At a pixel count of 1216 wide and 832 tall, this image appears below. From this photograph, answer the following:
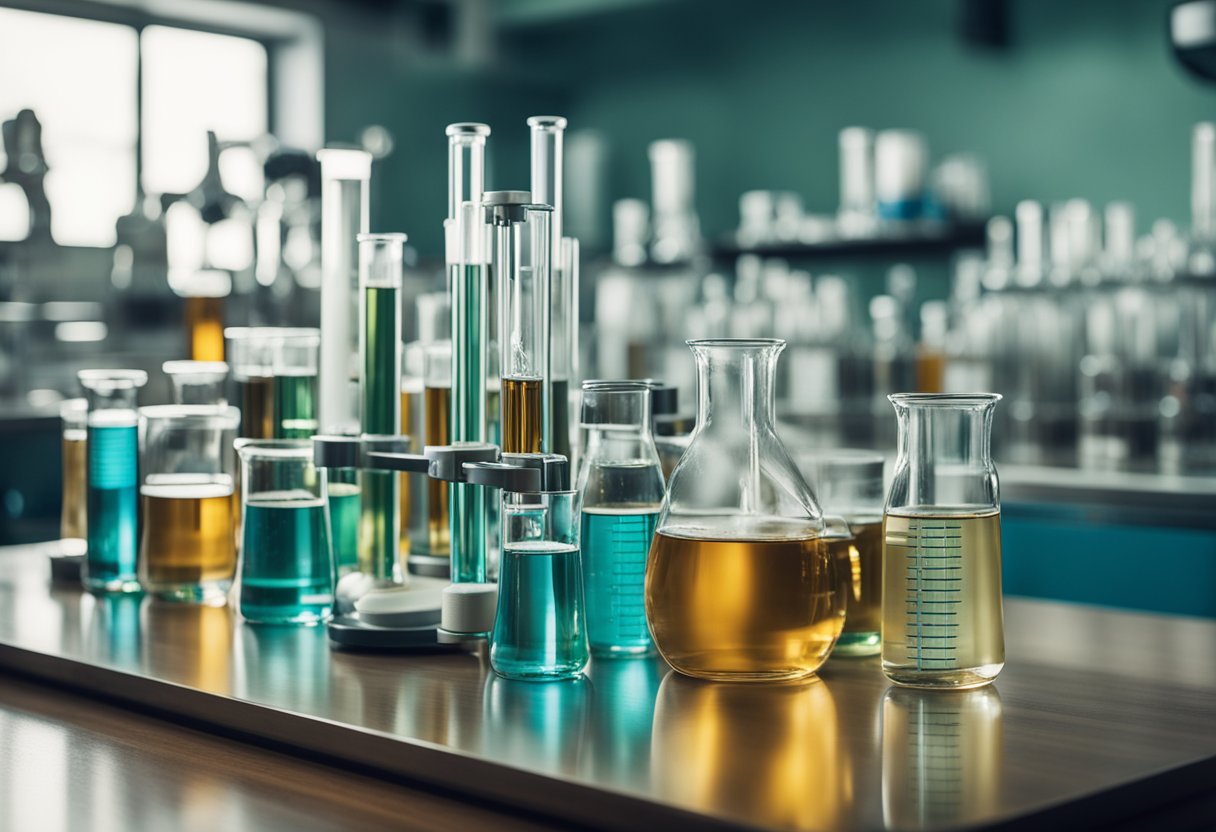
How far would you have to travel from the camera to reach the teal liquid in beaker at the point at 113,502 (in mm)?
1315

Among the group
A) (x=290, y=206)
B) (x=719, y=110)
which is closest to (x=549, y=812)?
(x=290, y=206)

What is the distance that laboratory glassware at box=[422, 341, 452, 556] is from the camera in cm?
119

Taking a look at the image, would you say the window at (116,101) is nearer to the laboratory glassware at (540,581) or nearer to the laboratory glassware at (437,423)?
the laboratory glassware at (437,423)

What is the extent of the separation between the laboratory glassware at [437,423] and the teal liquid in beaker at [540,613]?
0.79ft

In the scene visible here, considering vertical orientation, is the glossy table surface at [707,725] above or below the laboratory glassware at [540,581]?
below

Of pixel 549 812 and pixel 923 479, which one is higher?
pixel 923 479

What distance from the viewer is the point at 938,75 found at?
3711mm

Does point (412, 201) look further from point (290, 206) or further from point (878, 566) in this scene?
point (878, 566)

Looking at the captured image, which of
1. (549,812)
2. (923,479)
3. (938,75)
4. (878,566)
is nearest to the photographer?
(549,812)

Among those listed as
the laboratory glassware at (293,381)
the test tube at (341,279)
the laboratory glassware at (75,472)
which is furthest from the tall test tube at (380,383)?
the laboratory glassware at (75,472)

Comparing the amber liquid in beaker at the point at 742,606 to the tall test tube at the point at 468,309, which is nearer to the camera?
the amber liquid in beaker at the point at 742,606

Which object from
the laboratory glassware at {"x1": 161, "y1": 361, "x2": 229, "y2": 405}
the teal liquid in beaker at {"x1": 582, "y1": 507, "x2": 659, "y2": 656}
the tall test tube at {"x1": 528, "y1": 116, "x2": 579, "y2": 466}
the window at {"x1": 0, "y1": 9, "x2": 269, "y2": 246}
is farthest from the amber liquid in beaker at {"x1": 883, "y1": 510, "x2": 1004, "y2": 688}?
the window at {"x1": 0, "y1": 9, "x2": 269, "y2": 246}

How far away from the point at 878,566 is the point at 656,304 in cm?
276

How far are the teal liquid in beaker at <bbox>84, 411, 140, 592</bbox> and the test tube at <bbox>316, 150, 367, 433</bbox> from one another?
23 centimetres
